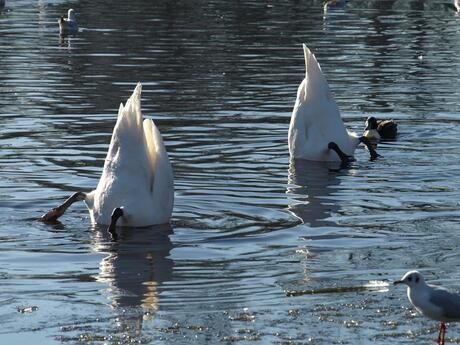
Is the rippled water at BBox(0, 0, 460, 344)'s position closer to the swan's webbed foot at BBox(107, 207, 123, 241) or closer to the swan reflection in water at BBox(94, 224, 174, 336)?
the swan reflection in water at BBox(94, 224, 174, 336)

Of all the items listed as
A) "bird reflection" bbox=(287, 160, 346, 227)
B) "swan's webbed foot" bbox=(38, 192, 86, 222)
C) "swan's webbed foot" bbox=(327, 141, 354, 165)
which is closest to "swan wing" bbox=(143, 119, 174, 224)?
"swan's webbed foot" bbox=(38, 192, 86, 222)

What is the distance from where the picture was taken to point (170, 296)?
33.1ft

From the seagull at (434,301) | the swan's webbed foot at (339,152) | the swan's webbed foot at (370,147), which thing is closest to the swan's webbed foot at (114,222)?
the seagull at (434,301)

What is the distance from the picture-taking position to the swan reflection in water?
9.57m

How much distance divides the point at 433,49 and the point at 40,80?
38.8 ft

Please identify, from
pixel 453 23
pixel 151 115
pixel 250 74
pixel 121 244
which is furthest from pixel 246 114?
pixel 453 23

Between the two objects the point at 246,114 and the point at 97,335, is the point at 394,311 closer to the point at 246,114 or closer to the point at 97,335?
the point at 97,335

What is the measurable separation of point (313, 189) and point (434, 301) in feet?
23.1

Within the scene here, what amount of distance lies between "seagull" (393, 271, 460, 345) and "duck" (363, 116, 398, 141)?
1015cm

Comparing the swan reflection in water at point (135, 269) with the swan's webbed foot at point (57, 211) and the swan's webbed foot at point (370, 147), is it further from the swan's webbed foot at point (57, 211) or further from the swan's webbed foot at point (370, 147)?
the swan's webbed foot at point (370, 147)

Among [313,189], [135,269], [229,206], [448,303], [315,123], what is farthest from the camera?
[315,123]

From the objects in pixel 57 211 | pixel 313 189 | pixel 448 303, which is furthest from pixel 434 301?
pixel 313 189

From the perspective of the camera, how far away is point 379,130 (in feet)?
61.8

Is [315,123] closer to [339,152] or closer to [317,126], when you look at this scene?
[317,126]
